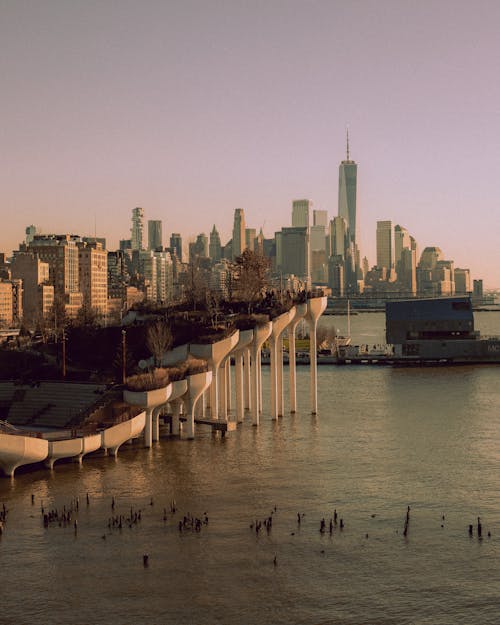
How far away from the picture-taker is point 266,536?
31.2 m

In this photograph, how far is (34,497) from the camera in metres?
35.9

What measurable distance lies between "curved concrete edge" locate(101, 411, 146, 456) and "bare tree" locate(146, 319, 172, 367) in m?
7.79

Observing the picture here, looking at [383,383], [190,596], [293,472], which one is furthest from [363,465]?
[383,383]

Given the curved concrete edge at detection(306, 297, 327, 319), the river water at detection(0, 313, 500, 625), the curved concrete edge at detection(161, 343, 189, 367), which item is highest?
the curved concrete edge at detection(306, 297, 327, 319)

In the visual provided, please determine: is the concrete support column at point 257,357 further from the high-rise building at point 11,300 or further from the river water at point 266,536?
the high-rise building at point 11,300

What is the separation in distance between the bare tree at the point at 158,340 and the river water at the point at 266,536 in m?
5.43

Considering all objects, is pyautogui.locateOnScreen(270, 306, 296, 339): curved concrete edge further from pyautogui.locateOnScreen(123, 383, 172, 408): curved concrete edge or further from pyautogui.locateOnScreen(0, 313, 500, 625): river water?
pyautogui.locateOnScreen(123, 383, 172, 408): curved concrete edge

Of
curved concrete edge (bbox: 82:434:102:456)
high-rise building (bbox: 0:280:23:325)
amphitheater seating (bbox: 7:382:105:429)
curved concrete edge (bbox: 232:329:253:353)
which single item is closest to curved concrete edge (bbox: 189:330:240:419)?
curved concrete edge (bbox: 232:329:253:353)

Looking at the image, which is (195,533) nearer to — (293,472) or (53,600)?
(53,600)

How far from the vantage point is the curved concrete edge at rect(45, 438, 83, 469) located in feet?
134

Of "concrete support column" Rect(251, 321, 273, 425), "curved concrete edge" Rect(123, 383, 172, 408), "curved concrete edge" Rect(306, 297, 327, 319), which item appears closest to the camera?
"curved concrete edge" Rect(123, 383, 172, 408)

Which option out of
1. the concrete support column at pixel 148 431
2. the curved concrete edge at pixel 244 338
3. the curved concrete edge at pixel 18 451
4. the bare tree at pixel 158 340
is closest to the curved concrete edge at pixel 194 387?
the concrete support column at pixel 148 431

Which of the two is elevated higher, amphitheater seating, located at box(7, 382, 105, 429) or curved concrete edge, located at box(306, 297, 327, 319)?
curved concrete edge, located at box(306, 297, 327, 319)

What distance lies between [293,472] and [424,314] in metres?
80.8
